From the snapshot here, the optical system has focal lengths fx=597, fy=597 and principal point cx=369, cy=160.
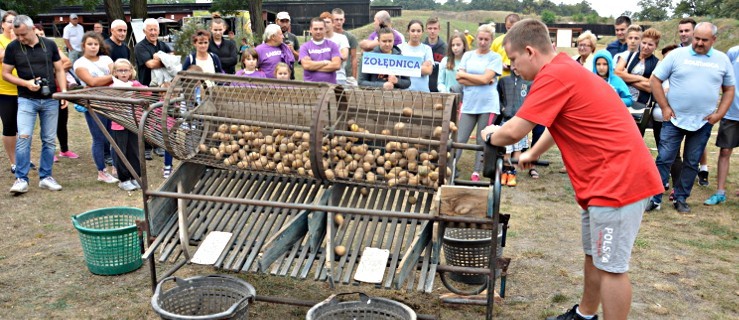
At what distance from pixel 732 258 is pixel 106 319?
5.28m

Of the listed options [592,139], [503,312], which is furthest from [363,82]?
[592,139]

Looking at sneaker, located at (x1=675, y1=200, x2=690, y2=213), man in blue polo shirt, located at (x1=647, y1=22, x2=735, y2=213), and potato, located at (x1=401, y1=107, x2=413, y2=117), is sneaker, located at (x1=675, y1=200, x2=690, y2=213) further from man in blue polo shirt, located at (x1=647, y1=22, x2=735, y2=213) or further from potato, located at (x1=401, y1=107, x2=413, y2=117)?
potato, located at (x1=401, y1=107, x2=413, y2=117)

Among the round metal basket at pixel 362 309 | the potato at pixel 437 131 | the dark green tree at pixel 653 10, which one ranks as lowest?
the round metal basket at pixel 362 309

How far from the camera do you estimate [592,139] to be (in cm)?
340

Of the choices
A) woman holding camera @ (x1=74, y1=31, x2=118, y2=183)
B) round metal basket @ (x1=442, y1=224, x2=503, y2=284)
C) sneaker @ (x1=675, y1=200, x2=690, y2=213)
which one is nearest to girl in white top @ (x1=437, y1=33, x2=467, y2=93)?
sneaker @ (x1=675, y1=200, x2=690, y2=213)

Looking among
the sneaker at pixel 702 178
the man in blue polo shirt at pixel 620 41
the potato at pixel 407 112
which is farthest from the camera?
the man in blue polo shirt at pixel 620 41

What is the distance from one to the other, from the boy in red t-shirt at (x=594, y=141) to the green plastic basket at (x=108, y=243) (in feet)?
9.82

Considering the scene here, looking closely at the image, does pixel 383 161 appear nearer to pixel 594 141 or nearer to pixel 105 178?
pixel 594 141

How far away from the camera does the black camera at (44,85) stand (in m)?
6.74

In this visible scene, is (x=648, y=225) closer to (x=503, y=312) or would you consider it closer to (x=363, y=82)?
(x=503, y=312)

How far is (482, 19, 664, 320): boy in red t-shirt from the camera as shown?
3.34 m

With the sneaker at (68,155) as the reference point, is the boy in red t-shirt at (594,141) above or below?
above

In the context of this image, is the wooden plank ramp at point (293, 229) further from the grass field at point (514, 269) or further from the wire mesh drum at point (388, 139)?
the grass field at point (514, 269)

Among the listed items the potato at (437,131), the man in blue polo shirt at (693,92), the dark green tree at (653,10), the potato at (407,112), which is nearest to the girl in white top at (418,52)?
the man in blue polo shirt at (693,92)
